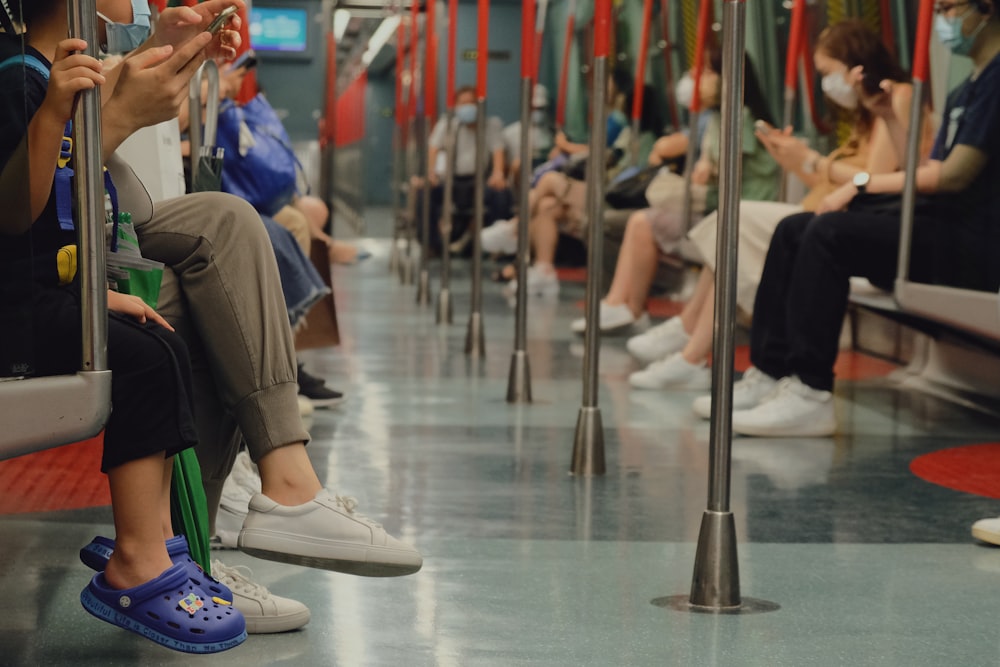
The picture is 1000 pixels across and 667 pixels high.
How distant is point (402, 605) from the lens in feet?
7.30

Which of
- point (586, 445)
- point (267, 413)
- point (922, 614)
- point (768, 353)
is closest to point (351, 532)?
point (267, 413)

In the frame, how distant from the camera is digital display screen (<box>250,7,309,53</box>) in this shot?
16812 mm

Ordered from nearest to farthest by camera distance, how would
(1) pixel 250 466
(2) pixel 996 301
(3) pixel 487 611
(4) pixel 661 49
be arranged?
(3) pixel 487 611 → (1) pixel 250 466 → (2) pixel 996 301 → (4) pixel 661 49

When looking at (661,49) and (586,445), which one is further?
(661,49)

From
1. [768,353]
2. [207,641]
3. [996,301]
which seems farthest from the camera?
[768,353]

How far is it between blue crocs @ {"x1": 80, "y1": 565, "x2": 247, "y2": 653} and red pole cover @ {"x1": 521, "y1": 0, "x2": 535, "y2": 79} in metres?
2.63

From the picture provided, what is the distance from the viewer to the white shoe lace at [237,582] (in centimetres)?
209

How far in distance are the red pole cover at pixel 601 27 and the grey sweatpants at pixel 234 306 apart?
158 centimetres

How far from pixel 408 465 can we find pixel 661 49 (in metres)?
6.86

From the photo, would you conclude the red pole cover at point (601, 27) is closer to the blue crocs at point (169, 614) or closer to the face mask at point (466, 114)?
the blue crocs at point (169, 614)

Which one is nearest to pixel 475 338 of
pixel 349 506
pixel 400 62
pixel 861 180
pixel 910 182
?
pixel 861 180

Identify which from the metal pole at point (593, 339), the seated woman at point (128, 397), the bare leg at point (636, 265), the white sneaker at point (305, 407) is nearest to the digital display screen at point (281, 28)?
the bare leg at point (636, 265)

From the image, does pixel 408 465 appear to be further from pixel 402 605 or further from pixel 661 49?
pixel 661 49

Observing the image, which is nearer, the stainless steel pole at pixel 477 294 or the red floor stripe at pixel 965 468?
the red floor stripe at pixel 965 468
